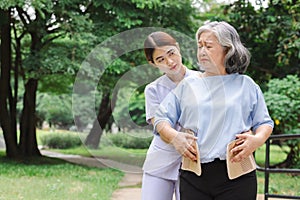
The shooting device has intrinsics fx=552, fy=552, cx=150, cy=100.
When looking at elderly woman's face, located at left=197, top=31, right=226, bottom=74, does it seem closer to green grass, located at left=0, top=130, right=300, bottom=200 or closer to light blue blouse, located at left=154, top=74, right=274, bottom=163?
light blue blouse, located at left=154, top=74, right=274, bottom=163

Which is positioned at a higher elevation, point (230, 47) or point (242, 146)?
point (230, 47)

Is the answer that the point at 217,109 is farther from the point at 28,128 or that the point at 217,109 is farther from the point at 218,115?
the point at 28,128

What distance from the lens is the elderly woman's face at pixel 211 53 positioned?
214 cm

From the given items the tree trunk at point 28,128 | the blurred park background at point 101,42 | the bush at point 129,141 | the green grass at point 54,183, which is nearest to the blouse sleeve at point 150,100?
the bush at point 129,141

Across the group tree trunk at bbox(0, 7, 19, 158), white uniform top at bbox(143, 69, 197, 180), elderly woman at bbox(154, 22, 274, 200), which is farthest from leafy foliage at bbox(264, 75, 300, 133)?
elderly woman at bbox(154, 22, 274, 200)

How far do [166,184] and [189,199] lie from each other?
1.51ft

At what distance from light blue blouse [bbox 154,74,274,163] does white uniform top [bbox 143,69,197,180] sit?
0.35m

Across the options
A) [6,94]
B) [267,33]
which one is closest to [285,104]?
[267,33]

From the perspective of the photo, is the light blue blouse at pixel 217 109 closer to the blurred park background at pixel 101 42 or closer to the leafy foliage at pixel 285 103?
the blurred park background at pixel 101 42

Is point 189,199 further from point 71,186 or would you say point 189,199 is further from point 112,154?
point 71,186

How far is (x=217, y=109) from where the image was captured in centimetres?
209

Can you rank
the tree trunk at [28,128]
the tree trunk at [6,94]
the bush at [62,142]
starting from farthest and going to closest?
the bush at [62,142] → the tree trunk at [28,128] → the tree trunk at [6,94]

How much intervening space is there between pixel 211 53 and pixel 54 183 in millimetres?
5978

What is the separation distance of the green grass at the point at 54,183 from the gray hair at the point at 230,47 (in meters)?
4.48
